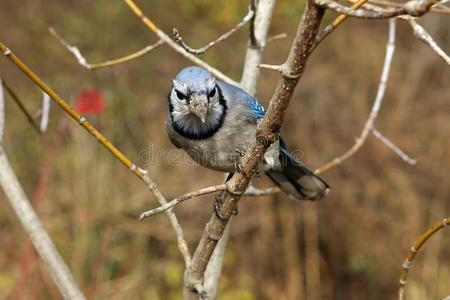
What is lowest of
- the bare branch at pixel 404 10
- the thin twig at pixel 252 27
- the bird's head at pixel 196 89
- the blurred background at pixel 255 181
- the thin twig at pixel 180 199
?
the bare branch at pixel 404 10

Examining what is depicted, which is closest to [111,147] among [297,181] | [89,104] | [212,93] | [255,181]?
[212,93]

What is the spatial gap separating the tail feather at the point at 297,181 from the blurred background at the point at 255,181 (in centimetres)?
223

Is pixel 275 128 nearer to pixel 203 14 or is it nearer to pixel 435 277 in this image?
pixel 435 277

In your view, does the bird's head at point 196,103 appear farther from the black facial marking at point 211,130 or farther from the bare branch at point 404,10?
the bare branch at point 404,10

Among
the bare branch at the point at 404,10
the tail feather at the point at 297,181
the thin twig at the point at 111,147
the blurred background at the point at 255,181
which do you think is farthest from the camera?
the blurred background at the point at 255,181

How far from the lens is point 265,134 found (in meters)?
1.76

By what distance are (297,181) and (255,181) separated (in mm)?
3028

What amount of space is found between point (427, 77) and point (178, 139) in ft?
19.6

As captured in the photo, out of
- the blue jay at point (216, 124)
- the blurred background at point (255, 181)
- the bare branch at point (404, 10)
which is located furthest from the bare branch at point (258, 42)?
the blurred background at point (255, 181)

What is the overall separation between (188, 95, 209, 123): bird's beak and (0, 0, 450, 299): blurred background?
2806 millimetres

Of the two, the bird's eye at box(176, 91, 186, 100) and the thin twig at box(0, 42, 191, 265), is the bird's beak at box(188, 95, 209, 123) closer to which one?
the bird's eye at box(176, 91, 186, 100)

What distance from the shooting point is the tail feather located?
11.9ft

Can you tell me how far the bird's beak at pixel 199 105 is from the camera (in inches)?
107

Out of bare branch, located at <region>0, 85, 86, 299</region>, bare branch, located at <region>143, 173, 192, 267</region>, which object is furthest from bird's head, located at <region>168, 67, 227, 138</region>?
bare branch, located at <region>0, 85, 86, 299</region>
